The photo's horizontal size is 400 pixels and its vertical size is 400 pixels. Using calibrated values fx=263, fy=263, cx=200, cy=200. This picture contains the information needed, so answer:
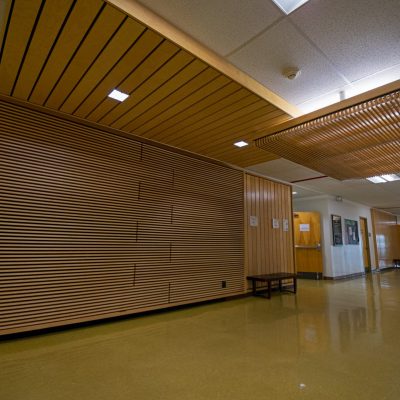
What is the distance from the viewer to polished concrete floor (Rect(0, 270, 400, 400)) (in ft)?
6.88

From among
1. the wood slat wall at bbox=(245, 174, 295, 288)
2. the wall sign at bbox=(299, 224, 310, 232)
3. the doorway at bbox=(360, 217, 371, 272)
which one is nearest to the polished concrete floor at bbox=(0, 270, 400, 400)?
the wood slat wall at bbox=(245, 174, 295, 288)

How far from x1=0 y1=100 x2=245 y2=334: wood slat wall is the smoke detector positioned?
2.63 meters

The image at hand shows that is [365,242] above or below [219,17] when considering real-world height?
below

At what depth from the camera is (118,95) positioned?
10.9 ft

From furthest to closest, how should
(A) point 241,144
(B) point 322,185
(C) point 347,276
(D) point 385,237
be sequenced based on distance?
(D) point 385,237
(C) point 347,276
(B) point 322,185
(A) point 241,144

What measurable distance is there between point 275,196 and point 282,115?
3775 millimetres

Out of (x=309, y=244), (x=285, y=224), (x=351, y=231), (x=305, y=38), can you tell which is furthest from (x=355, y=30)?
(x=351, y=231)

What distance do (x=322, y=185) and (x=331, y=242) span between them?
7.78 ft

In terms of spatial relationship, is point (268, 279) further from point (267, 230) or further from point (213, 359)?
point (213, 359)

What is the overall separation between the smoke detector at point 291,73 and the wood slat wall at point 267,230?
3.50 metres

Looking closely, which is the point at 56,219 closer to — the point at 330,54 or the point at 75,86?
the point at 75,86

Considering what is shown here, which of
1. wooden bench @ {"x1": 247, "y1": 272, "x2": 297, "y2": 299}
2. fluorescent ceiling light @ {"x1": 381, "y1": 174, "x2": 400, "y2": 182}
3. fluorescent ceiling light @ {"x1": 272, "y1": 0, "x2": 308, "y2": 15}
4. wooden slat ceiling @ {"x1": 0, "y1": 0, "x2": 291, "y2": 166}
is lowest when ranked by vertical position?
wooden bench @ {"x1": 247, "y1": 272, "x2": 297, "y2": 299}

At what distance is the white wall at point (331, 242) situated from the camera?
901cm

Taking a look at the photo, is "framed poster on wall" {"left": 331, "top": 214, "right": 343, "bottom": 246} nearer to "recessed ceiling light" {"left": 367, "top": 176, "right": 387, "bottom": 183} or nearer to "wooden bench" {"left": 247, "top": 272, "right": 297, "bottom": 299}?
"recessed ceiling light" {"left": 367, "top": 176, "right": 387, "bottom": 183}
